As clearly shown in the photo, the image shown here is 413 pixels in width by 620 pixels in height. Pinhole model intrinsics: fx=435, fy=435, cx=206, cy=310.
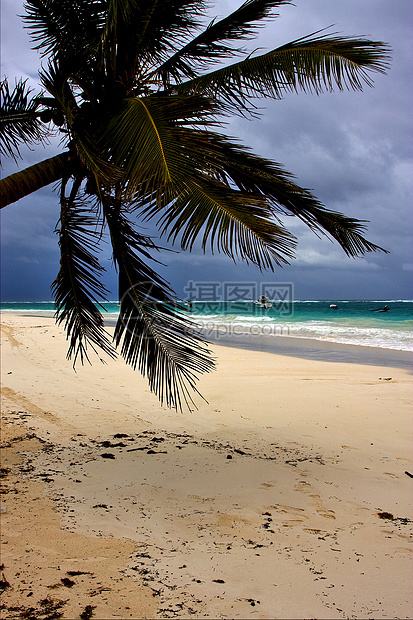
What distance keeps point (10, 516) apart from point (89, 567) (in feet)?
3.46


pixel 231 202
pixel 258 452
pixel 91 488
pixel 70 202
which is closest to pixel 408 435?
pixel 258 452

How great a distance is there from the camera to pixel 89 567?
277cm

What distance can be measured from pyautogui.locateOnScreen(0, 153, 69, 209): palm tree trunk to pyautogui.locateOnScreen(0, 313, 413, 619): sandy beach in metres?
2.53

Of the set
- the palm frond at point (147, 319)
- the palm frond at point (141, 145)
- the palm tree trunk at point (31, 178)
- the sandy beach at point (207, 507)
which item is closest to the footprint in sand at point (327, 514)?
the sandy beach at point (207, 507)

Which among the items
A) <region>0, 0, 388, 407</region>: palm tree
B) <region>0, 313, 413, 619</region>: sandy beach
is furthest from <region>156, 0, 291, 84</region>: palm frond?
<region>0, 313, 413, 619</region>: sandy beach

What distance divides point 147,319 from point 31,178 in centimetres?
142

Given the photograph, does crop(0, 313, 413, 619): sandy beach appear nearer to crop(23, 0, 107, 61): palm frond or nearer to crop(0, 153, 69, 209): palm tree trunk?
crop(0, 153, 69, 209): palm tree trunk

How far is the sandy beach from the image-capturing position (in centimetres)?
254

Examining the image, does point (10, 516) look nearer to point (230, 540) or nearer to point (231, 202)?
point (230, 540)

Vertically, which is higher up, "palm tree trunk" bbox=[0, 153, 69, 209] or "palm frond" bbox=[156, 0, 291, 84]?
"palm frond" bbox=[156, 0, 291, 84]

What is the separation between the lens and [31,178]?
3389mm

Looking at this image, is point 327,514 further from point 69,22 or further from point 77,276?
point 69,22

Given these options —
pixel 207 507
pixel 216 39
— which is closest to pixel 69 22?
pixel 216 39

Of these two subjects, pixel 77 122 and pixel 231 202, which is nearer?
pixel 231 202
